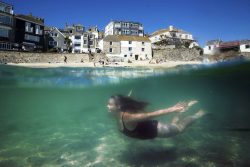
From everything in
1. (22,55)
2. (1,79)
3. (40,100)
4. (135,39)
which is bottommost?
(40,100)

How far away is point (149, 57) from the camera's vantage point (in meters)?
77.4

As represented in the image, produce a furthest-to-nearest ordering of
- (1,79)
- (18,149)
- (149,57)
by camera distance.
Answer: (149,57) < (1,79) < (18,149)

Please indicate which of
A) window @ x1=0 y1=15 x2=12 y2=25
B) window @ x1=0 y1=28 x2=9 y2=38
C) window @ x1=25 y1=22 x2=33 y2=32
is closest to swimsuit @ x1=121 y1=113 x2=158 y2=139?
window @ x1=0 y1=28 x2=9 y2=38

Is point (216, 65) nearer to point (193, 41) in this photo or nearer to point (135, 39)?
point (135, 39)

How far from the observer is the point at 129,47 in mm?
79500

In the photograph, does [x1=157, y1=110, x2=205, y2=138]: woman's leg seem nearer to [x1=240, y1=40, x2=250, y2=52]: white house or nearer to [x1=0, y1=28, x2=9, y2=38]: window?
[x1=0, y1=28, x2=9, y2=38]: window

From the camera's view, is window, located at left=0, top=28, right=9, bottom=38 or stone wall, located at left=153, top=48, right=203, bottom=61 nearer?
window, located at left=0, top=28, right=9, bottom=38

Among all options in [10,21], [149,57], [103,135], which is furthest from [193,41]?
[103,135]

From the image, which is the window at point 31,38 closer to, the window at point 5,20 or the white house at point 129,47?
the window at point 5,20

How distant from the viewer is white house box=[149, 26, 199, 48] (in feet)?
308

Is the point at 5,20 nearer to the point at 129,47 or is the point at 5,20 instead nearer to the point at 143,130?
the point at 129,47

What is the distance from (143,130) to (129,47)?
239 feet

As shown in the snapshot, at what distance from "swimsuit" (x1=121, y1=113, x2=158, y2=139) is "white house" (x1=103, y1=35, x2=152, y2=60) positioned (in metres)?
69.4

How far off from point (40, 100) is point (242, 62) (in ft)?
137
